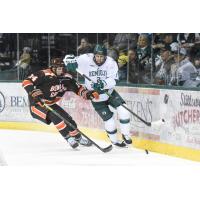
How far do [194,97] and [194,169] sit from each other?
696 mm

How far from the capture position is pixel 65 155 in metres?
8.20

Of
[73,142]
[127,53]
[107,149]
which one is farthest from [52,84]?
[127,53]

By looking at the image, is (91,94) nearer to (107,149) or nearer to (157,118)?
(107,149)

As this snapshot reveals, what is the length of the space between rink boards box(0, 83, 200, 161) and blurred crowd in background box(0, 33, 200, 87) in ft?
0.96

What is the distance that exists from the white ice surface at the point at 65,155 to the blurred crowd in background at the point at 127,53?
0.82 m

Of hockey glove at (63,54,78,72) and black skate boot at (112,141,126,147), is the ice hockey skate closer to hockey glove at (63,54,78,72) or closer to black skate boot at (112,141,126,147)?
black skate boot at (112,141,126,147)

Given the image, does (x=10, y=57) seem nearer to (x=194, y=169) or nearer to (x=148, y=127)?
(x=148, y=127)

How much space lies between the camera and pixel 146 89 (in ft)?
26.8

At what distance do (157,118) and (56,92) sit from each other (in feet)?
3.69

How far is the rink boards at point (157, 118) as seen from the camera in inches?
292

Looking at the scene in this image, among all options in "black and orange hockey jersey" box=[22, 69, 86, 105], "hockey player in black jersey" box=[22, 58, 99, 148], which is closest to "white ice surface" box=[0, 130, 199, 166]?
"hockey player in black jersey" box=[22, 58, 99, 148]

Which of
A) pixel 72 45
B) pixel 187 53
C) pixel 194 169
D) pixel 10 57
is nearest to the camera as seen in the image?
pixel 194 169

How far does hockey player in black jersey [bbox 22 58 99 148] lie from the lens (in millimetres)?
8263

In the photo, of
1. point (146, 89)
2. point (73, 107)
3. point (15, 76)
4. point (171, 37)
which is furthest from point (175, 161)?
point (15, 76)
